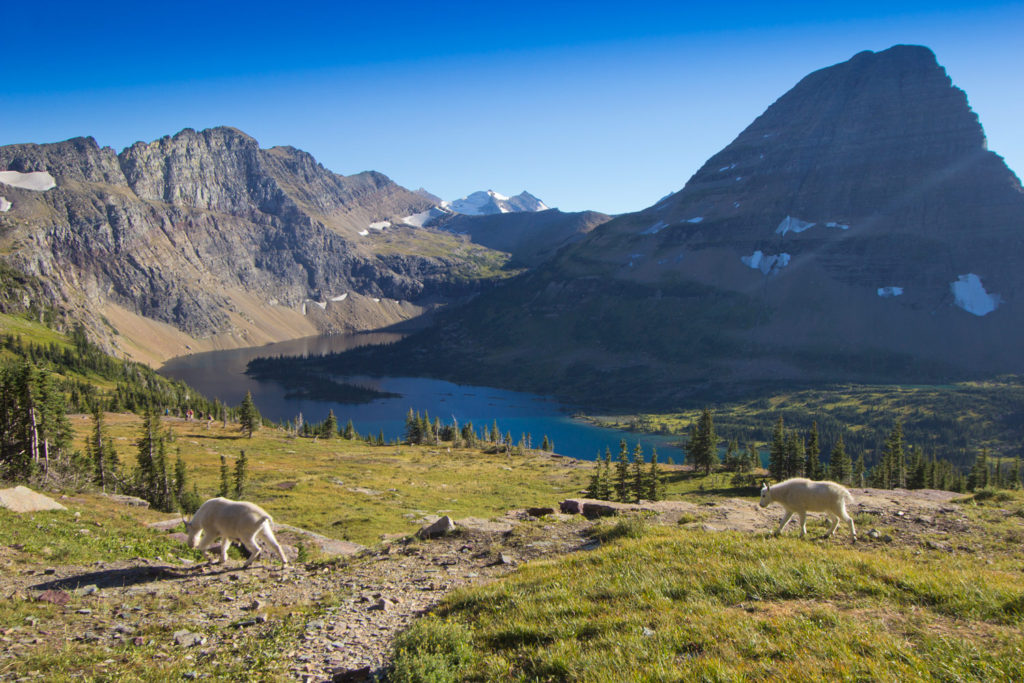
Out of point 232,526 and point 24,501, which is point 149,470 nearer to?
point 24,501

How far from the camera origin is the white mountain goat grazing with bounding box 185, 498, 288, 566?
16.5 m

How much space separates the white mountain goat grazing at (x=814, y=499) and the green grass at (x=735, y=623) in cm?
380

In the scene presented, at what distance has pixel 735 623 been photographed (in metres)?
8.64

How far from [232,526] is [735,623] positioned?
14953mm

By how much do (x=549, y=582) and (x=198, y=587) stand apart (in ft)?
32.3

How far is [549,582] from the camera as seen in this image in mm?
11969

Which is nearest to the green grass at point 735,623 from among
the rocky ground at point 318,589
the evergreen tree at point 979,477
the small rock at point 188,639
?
the rocky ground at point 318,589

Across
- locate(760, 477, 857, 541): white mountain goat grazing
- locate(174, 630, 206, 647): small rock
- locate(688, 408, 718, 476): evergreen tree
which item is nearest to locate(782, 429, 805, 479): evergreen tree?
locate(688, 408, 718, 476): evergreen tree

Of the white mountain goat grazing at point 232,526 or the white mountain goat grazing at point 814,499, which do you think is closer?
the white mountain goat grazing at point 814,499

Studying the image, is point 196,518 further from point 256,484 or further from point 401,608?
point 256,484

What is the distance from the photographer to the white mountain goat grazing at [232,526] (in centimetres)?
1652

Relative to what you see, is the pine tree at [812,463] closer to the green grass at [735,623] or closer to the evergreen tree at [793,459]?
the evergreen tree at [793,459]

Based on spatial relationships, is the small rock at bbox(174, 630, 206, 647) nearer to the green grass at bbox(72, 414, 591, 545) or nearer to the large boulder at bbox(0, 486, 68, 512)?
the large boulder at bbox(0, 486, 68, 512)

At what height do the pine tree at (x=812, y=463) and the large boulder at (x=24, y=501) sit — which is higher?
the large boulder at (x=24, y=501)
